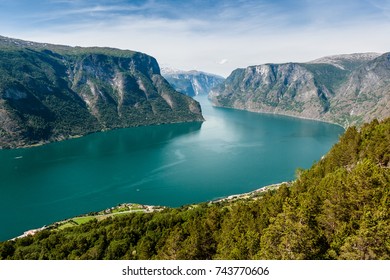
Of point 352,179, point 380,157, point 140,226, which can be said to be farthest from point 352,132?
point 140,226

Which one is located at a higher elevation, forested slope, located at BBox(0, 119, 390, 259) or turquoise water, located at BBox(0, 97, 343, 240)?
forested slope, located at BBox(0, 119, 390, 259)

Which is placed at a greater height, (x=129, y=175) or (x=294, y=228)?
(x=294, y=228)

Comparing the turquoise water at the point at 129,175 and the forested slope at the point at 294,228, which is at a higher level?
the forested slope at the point at 294,228

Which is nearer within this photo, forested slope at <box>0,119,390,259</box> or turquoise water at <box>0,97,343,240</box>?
forested slope at <box>0,119,390,259</box>

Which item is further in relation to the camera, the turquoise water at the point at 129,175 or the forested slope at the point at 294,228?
the turquoise water at the point at 129,175
